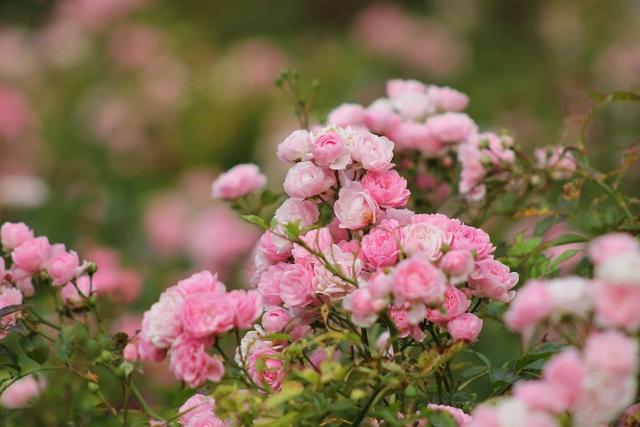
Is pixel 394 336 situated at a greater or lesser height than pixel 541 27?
lesser

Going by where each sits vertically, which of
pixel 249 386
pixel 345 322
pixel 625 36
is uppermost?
pixel 625 36

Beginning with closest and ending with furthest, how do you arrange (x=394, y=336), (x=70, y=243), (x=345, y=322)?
(x=394, y=336), (x=345, y=322), (x=70, y=243)

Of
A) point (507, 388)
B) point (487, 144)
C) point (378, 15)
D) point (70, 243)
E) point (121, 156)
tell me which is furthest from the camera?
point (378, 15)

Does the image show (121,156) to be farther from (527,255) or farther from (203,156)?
(527,255)

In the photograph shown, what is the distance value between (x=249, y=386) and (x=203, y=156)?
3.44 metres

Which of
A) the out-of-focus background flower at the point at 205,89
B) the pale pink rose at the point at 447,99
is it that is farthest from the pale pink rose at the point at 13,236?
the out-of-focus background flower at the point at 205,89

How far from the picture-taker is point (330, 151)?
1.09 metres

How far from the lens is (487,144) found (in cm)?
138

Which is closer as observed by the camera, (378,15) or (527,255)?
(527,255)

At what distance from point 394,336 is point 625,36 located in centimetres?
456

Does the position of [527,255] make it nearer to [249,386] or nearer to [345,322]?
[345,322]

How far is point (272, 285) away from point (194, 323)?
177mm

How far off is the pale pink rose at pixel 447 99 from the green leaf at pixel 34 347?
0.76 m

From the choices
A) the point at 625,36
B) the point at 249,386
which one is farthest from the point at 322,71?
the point at 249,386
